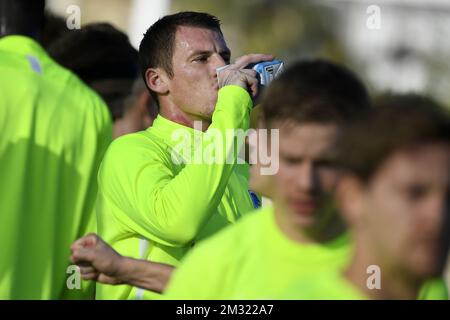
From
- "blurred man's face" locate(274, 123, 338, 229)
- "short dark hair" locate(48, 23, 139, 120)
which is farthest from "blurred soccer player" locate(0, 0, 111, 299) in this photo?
"short dark hair" locate(48, 23, 139, 120)

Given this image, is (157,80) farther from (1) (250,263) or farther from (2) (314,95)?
(1) (250,263)

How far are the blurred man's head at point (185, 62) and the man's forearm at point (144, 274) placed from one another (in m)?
0.96

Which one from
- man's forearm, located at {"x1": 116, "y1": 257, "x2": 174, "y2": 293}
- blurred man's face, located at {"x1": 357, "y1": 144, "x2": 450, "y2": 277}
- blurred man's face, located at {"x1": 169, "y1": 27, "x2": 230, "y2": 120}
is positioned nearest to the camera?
blurred man's face, located at {"x1": 357, "y1": 144, "x2": 450, "y2": 277}

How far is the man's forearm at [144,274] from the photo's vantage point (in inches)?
141

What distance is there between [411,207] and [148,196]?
5.61ft

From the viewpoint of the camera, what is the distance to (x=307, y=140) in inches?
120

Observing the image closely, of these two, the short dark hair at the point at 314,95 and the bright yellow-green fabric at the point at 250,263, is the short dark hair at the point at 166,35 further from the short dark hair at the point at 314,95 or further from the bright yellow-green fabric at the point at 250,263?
the bright yellow-green fabric at the point at 250,263

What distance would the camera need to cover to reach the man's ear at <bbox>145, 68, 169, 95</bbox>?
4.71 metres

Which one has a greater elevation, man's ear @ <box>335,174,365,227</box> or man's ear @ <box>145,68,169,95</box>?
man's ear @ <box>335,174,365,227</box>

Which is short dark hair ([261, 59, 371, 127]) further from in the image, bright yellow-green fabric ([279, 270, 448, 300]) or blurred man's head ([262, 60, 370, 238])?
bright yellow-green fabric ([279, 270, 448, 300])

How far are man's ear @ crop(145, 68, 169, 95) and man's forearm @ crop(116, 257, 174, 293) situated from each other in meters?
1.06

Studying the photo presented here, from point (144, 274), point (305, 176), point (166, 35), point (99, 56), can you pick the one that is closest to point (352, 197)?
point (305, 176)

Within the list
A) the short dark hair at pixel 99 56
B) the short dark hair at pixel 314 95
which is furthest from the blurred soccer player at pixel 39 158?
the short dark hair at pixel 99 56
